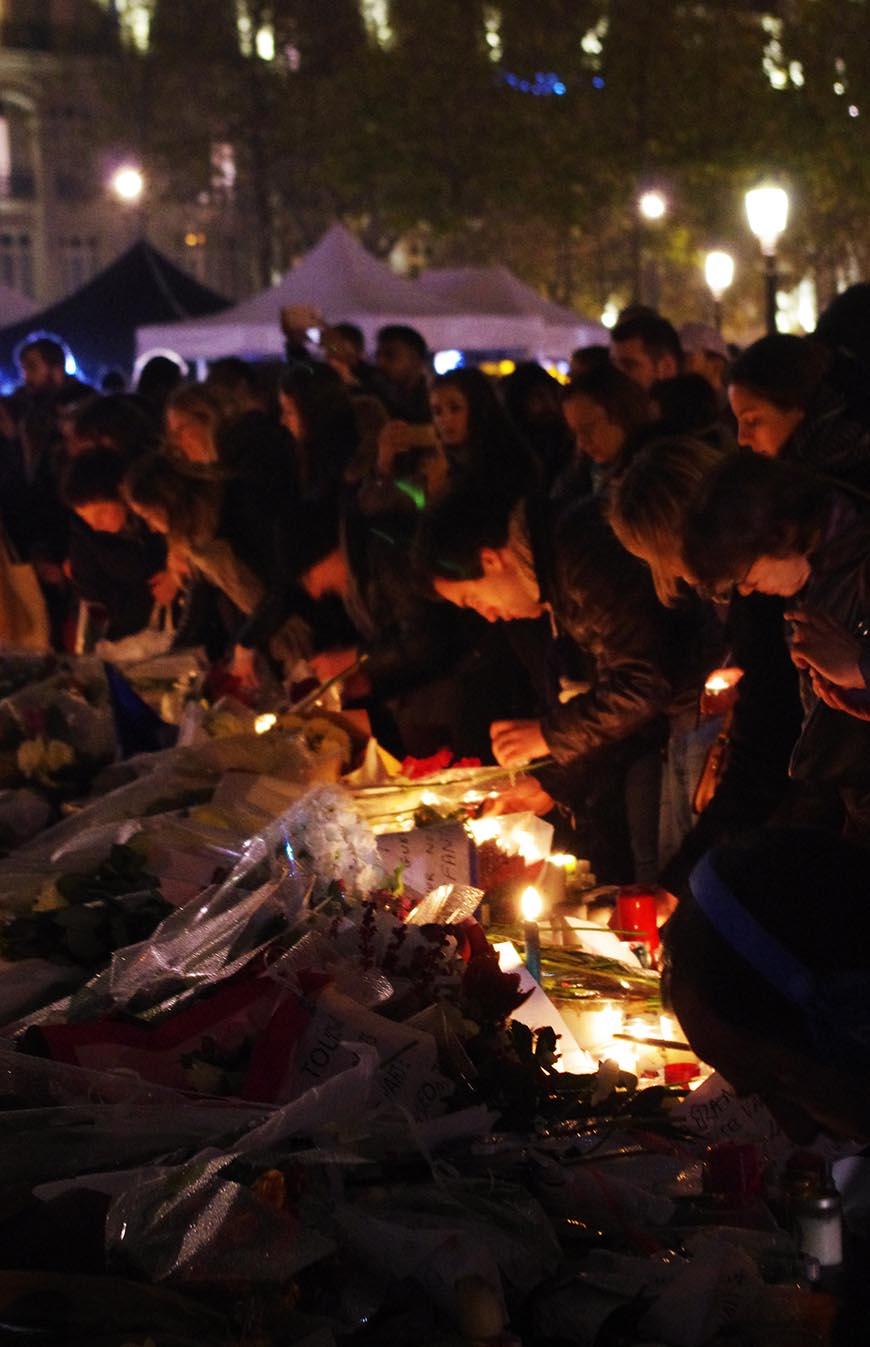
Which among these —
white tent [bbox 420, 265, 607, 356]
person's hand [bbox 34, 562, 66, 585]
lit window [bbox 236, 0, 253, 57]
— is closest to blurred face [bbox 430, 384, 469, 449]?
person's hand [bbox 34, 562, 66, 585]

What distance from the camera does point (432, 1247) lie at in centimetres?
258

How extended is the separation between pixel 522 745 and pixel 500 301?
1674 cm

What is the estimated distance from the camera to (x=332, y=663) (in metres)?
7.16

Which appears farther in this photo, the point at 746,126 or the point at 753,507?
the point at 746,126

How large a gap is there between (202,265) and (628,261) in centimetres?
1491

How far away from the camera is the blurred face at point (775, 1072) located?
2.61 metres

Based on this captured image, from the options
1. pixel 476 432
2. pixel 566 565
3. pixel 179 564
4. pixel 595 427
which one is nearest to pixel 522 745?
pixel 566 565

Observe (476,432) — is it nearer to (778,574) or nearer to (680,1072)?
(778,574)

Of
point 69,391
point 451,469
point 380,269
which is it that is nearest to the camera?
point 451,469

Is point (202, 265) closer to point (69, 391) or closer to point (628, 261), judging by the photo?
point (628, 261)

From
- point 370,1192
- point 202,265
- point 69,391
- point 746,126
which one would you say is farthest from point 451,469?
point 202,265

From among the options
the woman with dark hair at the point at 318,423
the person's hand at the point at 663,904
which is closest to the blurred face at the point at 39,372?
the woman with dark hair at the point at 318,423

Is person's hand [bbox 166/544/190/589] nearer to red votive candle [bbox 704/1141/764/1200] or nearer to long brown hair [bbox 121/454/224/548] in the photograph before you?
long brown hair [bbox 121/454/224/548]

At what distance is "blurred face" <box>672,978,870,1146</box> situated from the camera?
8.55 feet
